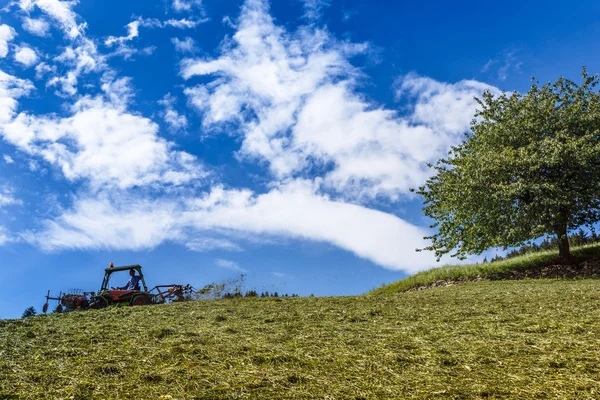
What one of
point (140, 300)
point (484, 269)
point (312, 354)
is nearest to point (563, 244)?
point (484, 269)

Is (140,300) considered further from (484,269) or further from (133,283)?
(484,269)

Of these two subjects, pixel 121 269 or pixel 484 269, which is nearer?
pixel 121 269

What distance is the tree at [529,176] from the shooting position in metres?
25.6

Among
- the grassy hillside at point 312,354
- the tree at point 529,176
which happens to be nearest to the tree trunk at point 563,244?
the tree at point 529,176

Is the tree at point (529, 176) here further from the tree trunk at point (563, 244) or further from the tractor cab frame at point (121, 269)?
the tractor cab frame at point (121, 269)

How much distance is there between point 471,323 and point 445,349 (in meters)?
2.93

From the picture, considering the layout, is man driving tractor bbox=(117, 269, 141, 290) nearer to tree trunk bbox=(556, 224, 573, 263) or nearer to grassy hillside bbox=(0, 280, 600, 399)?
grassy hillside bbox=(0, 280, 600, 399)

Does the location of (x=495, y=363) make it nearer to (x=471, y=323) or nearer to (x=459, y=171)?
(x=471, y=323)

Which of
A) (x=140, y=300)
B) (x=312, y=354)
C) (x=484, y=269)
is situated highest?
(x=484, y=269)

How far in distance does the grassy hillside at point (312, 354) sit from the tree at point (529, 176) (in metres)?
13.7

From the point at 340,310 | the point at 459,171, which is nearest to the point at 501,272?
the point at 459,171

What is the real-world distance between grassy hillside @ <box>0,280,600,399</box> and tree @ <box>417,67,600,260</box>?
13.7 meters

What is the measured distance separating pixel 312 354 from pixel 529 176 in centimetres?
2321

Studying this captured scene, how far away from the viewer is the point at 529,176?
2692 centimetres
